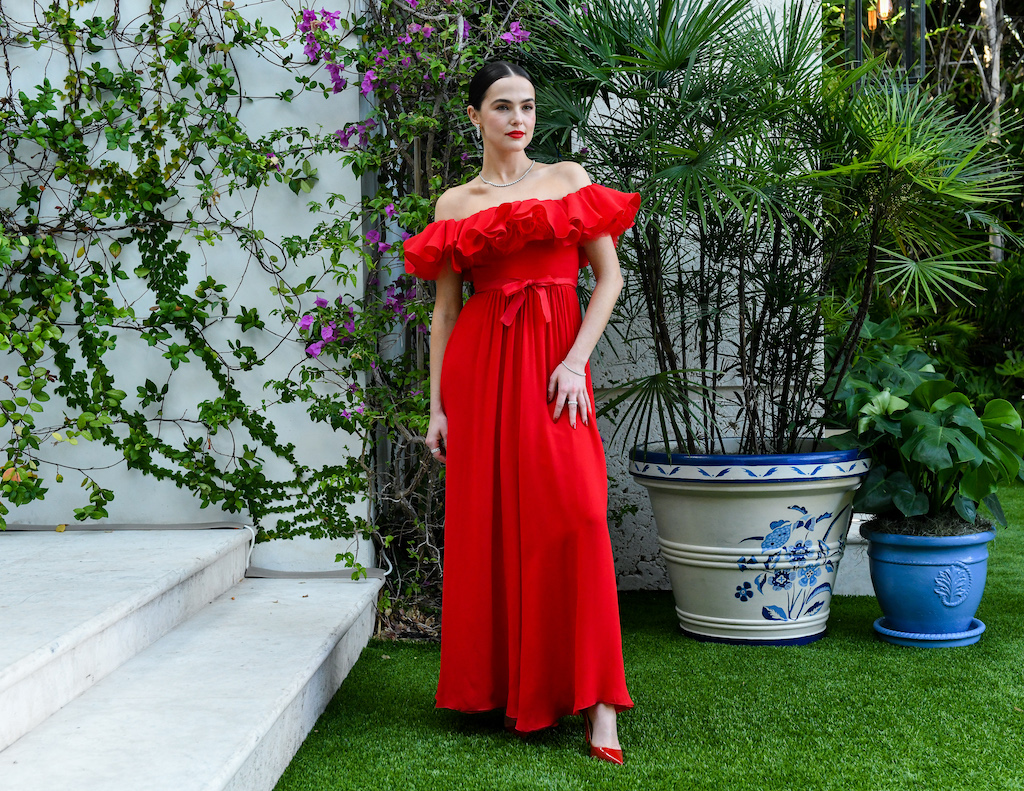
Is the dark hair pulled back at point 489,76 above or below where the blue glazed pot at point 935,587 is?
above

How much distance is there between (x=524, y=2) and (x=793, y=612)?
2.08 metres

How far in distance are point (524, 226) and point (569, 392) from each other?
0.36 m

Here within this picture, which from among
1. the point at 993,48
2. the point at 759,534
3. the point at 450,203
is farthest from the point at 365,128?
the point at 993,48

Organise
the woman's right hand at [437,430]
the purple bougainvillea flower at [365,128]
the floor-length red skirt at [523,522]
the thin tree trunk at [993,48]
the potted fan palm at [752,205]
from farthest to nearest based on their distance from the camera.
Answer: the thin tree trunk at [993,48]
the purple bougainvillea flower at [365,128]
the potted fan palm at [752,205]
the woman's right hand at [437,430]
the floor-length red skirt at [523,522]

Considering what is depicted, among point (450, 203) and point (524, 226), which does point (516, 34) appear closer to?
point (450, 203)

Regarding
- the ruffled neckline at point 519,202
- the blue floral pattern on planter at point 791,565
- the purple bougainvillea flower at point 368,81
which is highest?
the purple bougainvillea flower at point 368,81

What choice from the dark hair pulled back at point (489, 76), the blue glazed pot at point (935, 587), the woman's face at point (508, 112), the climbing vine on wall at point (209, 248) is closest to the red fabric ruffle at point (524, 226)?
the woman's face at point (508, 112)

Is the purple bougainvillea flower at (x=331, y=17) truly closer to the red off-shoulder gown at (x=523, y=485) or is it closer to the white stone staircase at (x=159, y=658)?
the red off-shoulder gown at (x=523, y=485)

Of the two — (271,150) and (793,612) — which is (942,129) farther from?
(271,150)

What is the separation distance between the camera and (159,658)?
6.64ft

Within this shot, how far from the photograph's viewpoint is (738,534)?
256cm

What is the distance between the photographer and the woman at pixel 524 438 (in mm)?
1808

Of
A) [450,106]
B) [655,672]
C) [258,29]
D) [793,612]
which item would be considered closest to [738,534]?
[793,612]

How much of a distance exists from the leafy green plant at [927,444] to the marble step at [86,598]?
1.95m
